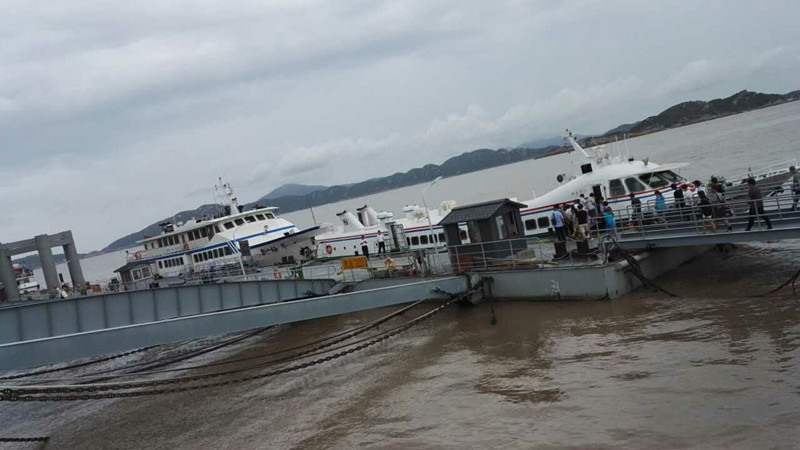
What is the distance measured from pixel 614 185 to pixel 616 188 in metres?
0.17

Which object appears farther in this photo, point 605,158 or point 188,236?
point 188,236

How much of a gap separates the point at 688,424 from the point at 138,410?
14.3 meters

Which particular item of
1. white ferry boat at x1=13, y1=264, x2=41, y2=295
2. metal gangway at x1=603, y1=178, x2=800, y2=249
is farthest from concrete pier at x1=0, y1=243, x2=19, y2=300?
metal gangway at x1=603, y1=178, x2=800, y2=249

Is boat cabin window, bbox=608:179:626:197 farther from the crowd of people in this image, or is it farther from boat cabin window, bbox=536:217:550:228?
boat cabin window, bbox=536:217:550:228

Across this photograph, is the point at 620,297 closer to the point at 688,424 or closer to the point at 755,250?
the point at 755,250

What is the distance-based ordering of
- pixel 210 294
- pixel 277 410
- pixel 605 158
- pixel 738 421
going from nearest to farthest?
pixel 738 421, pixel 277 410, pixel 210 294, pixel 605 158

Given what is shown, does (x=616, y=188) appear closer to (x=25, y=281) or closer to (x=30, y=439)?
(x=30, y=439)

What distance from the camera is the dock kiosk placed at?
2236cm

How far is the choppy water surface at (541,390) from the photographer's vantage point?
10.1 meters

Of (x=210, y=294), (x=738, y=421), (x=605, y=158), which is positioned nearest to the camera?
(x=738, y=421)

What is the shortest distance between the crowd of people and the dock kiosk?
170 centimetres

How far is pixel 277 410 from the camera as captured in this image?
1433cm

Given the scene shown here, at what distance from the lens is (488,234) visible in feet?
73.7

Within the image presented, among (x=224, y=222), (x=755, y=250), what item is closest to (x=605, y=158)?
(x=755, y=250)
